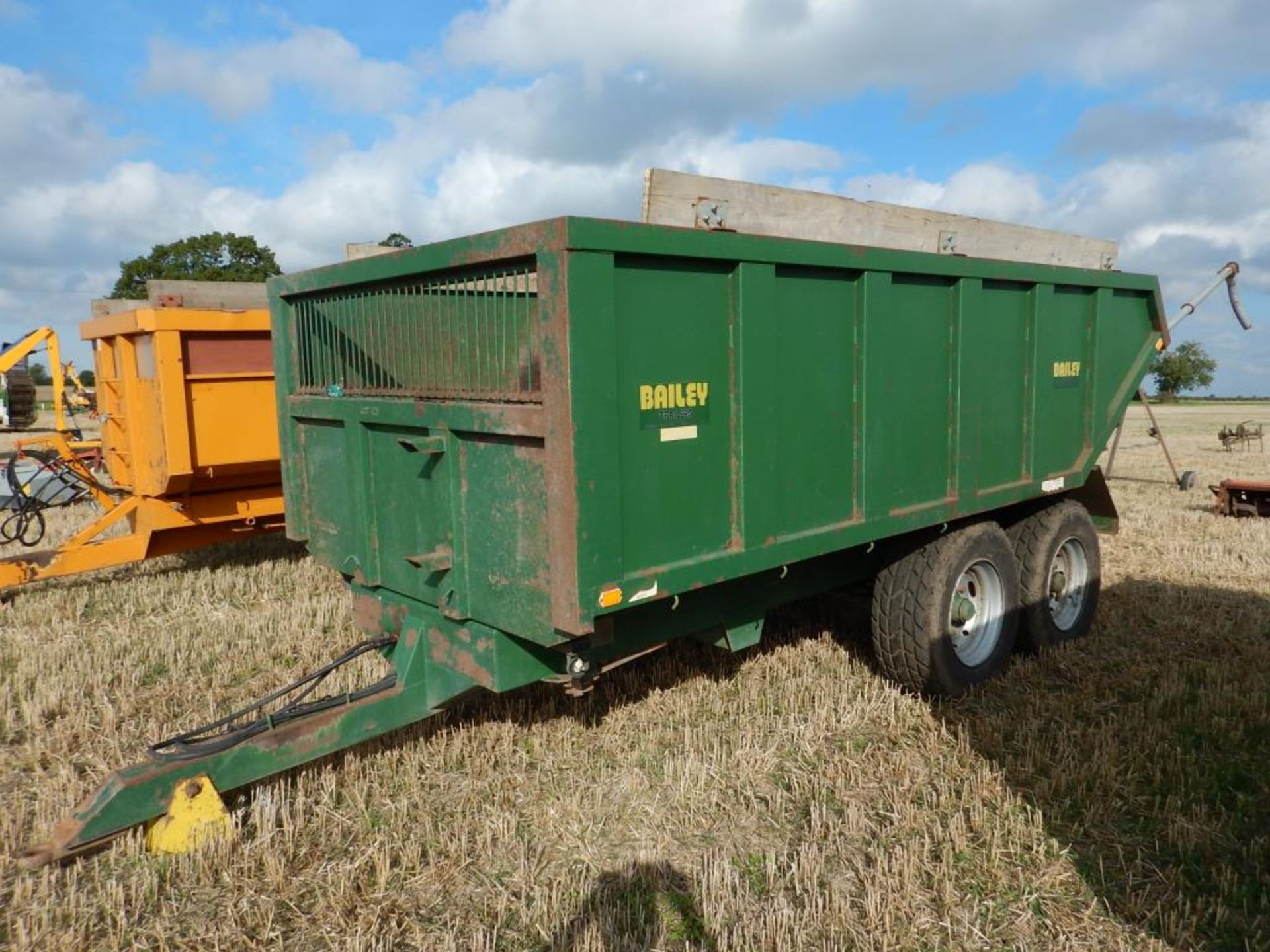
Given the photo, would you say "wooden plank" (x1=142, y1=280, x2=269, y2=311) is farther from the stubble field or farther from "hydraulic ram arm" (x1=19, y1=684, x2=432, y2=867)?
"hydraulic ram arm" (x1=19, y1=684, x2=432, y2=867)

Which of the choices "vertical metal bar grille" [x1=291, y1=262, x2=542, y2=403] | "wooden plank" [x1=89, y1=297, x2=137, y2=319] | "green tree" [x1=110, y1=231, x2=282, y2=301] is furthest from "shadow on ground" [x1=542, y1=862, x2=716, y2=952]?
"green tree" [x1=110, y1=231, x2=282, y2=301]

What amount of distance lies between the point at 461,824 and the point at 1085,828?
2263 mm

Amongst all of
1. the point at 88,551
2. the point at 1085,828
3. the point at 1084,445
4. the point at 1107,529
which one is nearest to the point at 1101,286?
the point at 1084,445

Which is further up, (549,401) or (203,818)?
(549,401)

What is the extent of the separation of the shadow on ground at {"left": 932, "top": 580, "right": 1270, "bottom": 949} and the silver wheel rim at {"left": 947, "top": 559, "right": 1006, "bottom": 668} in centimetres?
21

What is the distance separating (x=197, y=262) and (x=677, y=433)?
5042cm

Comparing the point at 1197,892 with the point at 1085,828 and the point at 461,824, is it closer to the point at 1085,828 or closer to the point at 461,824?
the point at 1085,828

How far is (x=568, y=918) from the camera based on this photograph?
275 cm

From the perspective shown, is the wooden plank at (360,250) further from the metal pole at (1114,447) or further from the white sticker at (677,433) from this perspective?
the metal pole at (1114,447)

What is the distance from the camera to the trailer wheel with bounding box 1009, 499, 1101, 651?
4.92 m

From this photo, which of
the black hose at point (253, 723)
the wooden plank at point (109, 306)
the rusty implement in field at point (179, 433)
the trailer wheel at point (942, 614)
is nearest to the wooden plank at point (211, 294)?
the rusty implement in field at point (179, 433)

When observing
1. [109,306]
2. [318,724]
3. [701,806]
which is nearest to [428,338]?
[318,724]

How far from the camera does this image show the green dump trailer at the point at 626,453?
9.00 ft

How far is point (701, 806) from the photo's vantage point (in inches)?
134
